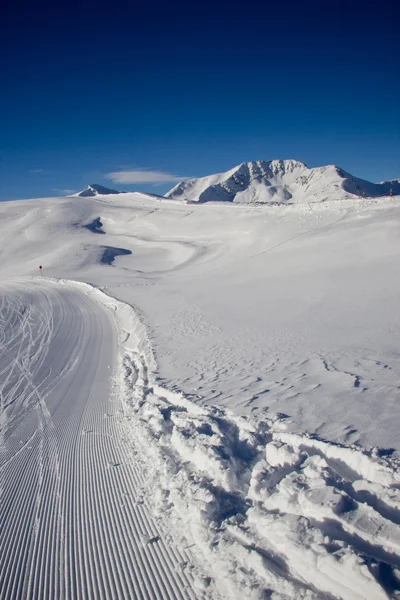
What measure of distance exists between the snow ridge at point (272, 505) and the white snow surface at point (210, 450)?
0.02 meters

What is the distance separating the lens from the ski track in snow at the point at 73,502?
11.8 ft

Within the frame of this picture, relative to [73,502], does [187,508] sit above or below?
above

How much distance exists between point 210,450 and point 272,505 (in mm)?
1204

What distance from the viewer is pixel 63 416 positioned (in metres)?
7.41

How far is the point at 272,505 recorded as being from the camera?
3.97m

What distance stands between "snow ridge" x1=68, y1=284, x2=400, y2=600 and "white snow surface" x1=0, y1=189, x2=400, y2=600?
2cm

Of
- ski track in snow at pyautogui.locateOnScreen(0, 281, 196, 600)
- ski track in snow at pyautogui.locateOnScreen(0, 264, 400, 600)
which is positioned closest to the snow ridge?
ski track in snow at pyautogui.locateOnScreen(0, 264, 400, 600)

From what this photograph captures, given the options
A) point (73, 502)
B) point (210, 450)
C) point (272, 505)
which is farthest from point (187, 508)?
point (73, 502)

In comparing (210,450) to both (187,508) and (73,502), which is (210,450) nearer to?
(187,508)

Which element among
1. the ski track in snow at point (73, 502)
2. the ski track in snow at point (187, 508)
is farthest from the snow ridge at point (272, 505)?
the ski track in snow at point (73, 502)

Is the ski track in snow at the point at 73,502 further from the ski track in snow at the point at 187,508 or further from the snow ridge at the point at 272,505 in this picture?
the snow ridge at the point at 272,505

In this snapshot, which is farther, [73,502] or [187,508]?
[73,502]

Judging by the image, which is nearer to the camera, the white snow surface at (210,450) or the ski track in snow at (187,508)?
the ski track in snow at (187,508)

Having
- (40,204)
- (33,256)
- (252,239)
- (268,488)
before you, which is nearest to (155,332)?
(268,488)
